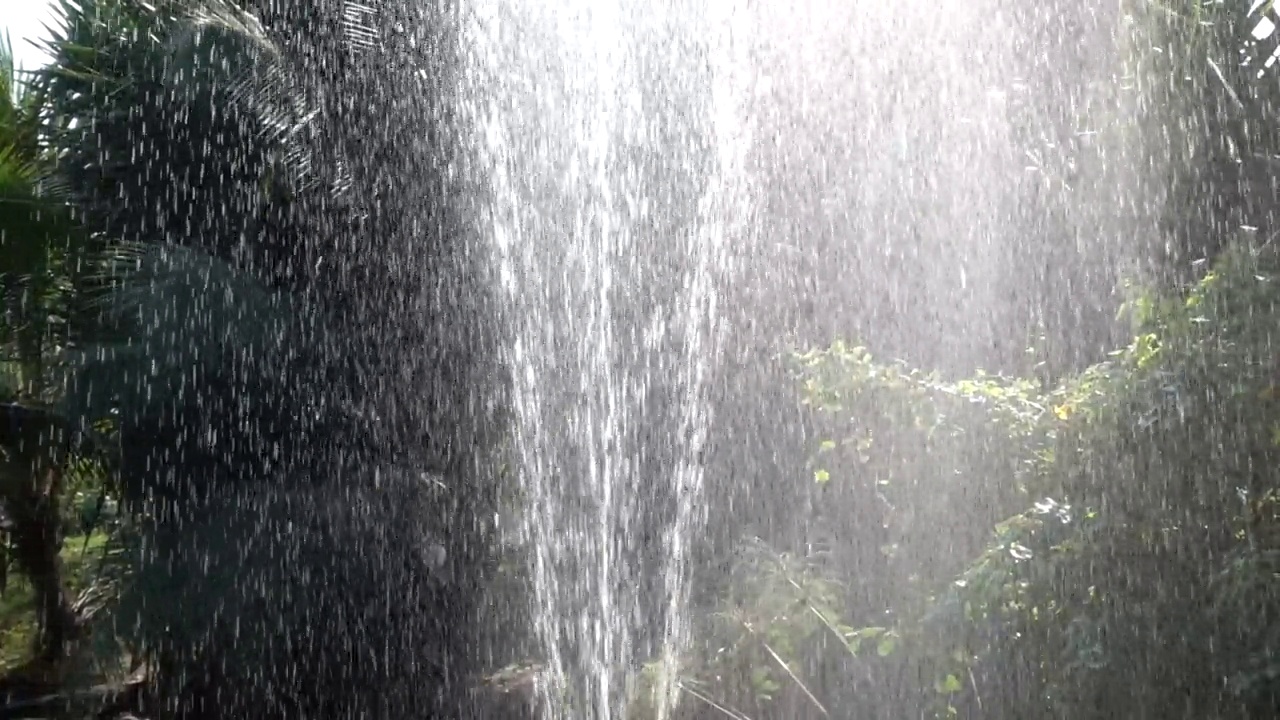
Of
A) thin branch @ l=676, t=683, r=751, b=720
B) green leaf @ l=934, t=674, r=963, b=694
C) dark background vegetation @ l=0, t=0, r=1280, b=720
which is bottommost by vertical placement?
thin branch @ l=676, t=683, r=751, b=720

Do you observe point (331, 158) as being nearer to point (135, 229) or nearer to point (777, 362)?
point (135, 229)

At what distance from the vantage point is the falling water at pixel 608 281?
7434mm

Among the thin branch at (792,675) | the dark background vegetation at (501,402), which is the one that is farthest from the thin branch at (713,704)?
the thin branch at (792,675)

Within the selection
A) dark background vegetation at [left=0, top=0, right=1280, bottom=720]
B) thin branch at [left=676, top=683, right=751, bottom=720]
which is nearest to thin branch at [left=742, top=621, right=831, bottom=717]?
dark background vegetation at [left=0, top=0, right=1280, bottom=720]

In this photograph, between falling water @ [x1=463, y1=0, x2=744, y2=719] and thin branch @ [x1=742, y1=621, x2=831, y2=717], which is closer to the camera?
thin branch @ [x1=742, y1=621, x2=831, y2=717]

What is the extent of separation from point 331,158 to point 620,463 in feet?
9.02

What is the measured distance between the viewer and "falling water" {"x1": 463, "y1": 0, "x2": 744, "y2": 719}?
293 inches

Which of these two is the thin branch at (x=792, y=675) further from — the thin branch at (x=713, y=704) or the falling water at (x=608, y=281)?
the falling water at (x=608, y=281)

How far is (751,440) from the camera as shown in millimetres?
7961

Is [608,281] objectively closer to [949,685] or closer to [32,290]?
[32,290]

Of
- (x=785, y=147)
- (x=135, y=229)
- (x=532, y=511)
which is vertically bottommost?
(x=532, y=511)

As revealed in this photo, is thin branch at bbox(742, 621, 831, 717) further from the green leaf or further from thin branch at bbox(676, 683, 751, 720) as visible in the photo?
the green leaf

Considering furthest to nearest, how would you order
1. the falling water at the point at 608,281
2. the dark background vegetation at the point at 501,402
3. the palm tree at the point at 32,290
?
the falling water at the point at 608,281, the palm tree at the point at 32,290, the dark background vegetation at the point at 501,402

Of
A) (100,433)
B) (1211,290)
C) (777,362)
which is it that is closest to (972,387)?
(1211,290)
